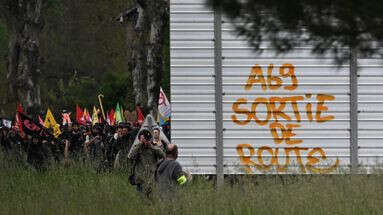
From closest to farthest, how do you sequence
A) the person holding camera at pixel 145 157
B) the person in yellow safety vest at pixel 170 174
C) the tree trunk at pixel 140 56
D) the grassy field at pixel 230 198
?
1. the grassy field at pixel 230 198
2. the person in yellow safety vest at pixel 170 174
3. the person holding camera at pixel 145 157
4. the tree trunk at pixel 140 56

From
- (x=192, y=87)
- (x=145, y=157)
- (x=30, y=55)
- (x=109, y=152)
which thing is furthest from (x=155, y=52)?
(x=145, y=157)

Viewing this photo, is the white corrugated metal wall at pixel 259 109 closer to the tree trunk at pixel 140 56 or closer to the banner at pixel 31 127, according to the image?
the banner at pixel 31 127

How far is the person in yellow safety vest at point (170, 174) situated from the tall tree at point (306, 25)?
7.28 metres

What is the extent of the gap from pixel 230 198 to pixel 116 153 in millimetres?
9082

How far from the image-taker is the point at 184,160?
20828 millimetres

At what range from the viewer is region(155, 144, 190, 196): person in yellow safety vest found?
56.9 feet


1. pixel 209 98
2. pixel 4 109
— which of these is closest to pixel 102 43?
pixel 4 109

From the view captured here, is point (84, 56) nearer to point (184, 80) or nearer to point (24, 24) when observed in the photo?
point (24, 24)

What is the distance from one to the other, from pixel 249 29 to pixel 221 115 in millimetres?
10713

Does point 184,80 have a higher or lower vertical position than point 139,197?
higher

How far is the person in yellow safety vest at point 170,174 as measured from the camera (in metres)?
17.3

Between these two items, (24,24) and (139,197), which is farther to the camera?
(24,24)

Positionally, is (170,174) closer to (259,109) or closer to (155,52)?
(259,109)

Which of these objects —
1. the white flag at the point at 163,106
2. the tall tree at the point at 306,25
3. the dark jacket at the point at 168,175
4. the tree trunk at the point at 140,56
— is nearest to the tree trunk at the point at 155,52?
the white flag at the point at 163,106
